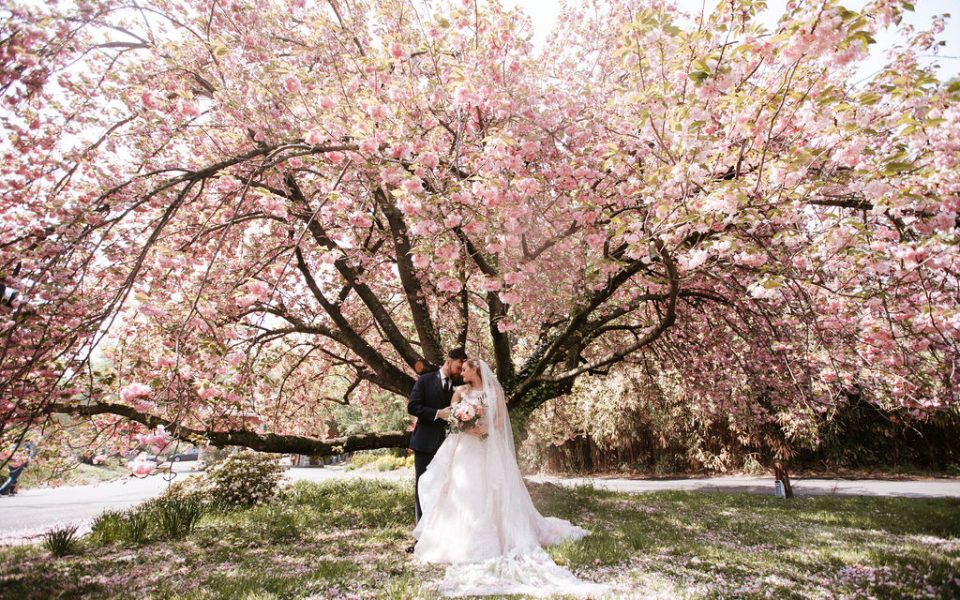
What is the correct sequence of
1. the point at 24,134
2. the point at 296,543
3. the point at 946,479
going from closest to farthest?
the point at 24,134 → the point at 296,543 → the point at 946,479

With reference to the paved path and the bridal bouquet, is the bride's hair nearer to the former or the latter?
the bridal bouquet

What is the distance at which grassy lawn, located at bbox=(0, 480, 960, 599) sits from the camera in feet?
12.0

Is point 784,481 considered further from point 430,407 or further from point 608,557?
point 430,407

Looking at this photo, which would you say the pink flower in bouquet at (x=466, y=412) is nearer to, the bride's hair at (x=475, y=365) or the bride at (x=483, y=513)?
the bride at (x=483, y=513)

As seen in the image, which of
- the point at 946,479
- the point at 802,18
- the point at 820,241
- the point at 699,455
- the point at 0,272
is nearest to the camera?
the point at 802,18

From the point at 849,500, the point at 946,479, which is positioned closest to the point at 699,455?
the point at 946,479

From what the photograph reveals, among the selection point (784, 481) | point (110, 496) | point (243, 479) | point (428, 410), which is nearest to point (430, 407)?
point (428, 410)

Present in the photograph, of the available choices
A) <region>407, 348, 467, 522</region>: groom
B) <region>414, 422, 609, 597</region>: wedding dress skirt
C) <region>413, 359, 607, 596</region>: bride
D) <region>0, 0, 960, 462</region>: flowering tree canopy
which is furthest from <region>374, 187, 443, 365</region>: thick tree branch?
<region>414, 422, 609, 597</region>: wedding dress skirt

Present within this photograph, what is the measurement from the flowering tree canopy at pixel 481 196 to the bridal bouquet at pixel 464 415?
4.71ft

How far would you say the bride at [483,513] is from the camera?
3996mm

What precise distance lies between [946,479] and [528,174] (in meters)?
14.3

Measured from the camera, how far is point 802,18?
296cm

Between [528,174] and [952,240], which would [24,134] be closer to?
[528,174]

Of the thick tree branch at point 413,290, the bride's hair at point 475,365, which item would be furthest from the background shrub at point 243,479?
the bride's hair at point 475,365
